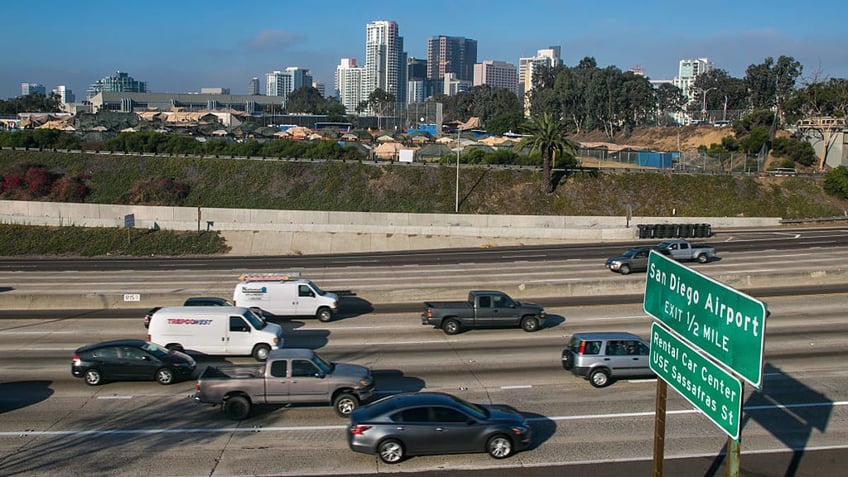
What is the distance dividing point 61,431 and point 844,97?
285ft

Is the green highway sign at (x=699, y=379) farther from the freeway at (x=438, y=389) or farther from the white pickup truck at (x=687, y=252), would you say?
the white pickup truck at (x=687, y=252)

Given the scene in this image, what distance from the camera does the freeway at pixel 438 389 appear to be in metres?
14.3

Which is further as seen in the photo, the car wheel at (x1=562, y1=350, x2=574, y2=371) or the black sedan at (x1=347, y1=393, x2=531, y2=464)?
the car wheel at (x1=562, y1=350, x2=574, y2=371)

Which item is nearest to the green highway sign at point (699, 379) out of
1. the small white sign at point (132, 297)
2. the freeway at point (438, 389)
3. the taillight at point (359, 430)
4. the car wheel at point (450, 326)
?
the freeway at point (438, 389)

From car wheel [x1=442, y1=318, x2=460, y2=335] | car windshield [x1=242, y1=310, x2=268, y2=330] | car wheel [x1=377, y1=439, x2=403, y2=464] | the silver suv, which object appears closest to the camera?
car wheel [x1=377, y1=439, x2=403, y2=464]

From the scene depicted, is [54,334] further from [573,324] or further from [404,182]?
[404,182]

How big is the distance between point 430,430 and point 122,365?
31.4 ft

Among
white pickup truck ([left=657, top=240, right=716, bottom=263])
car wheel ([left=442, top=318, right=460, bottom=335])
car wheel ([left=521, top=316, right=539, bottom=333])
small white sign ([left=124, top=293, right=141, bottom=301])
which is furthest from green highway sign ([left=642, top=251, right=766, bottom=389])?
white pickup truck ([left=657, top=240, right=716, bottom=263])

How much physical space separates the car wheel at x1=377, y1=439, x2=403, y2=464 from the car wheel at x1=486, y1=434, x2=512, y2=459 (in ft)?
5.87

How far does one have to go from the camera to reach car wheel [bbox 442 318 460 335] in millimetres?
25359

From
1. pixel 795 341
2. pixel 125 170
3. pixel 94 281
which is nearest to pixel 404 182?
pixel 125 170

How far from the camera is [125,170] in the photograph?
72.6 metres

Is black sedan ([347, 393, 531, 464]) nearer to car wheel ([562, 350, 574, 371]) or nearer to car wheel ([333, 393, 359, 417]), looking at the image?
car wheel ([333, 393, 359, 417])

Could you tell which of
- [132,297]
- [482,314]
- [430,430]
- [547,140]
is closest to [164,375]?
[430,430]
